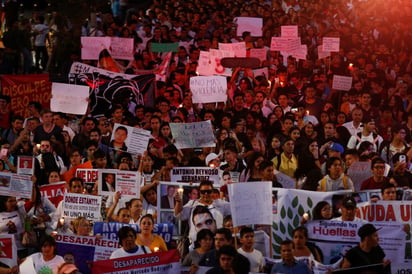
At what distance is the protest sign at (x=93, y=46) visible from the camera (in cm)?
2102

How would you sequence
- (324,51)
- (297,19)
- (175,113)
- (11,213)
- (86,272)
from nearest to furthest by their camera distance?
(86,272), (11,213), (175,113), (324,51), (297,19)

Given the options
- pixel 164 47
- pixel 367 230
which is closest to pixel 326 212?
pixel 367 230

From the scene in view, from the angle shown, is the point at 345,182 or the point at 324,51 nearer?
the point at 345,182

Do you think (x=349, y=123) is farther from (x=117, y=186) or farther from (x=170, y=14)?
(x=170, y=14)

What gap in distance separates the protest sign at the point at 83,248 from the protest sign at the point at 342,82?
7.99 meters

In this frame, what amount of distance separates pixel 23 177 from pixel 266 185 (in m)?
2.84

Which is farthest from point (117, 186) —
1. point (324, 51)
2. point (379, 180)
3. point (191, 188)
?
point (324, 51)

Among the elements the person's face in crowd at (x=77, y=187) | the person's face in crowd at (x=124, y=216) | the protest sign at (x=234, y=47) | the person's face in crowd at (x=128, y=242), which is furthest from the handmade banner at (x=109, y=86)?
the person's face in crowd at (x=128, y=242)

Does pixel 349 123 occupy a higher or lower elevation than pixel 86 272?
higher

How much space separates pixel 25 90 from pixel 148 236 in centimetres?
748

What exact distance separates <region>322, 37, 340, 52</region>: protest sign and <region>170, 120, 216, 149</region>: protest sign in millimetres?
5758

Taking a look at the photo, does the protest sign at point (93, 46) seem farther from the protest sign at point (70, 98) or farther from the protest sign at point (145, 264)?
the protest sign at point (145, 264)

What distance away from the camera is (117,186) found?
45.5 feet

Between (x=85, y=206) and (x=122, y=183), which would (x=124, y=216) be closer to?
(x=85, y=206)
